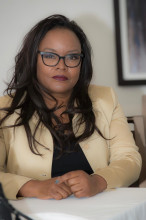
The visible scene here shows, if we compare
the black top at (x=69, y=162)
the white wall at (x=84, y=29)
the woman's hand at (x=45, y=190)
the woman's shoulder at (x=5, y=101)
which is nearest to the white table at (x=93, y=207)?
the woman's hand at (x=45, y=190)

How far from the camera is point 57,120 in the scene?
1857mm

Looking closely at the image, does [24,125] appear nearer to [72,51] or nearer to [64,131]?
[64,131]

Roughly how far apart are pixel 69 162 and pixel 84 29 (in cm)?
103

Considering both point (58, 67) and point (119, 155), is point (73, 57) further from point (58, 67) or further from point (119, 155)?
point (119, 155)

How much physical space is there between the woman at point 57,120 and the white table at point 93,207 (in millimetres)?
329

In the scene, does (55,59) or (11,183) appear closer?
(11,183)

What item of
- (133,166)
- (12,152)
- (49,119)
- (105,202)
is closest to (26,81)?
(49,119)

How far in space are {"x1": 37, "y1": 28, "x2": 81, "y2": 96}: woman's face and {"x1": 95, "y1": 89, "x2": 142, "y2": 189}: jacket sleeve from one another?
0.28 metres

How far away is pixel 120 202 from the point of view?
3.88 ft

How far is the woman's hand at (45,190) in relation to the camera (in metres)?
1.29

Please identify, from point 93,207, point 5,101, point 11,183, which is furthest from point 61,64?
point 93,207

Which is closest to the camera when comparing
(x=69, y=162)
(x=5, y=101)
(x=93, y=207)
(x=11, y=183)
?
(x=93, y=207)

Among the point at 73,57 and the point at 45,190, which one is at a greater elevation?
the point at 73,57

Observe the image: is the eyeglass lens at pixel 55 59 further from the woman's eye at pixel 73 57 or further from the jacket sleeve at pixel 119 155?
the jacket sleeve at pixel 119 155
